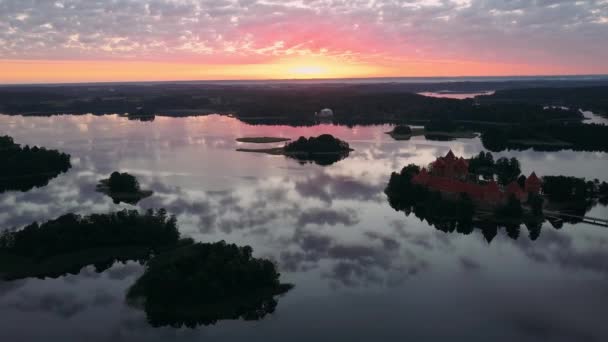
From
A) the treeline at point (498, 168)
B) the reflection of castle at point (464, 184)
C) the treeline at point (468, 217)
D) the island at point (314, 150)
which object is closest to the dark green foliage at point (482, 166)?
the treeline at point (498, 168)

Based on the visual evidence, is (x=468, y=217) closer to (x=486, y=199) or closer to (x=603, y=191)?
(x=486, y=199)

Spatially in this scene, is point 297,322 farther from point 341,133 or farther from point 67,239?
point 341,133

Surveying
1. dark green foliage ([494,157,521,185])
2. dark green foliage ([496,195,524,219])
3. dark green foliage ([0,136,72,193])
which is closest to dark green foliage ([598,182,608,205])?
dark green foliage ([494,157,521,185])

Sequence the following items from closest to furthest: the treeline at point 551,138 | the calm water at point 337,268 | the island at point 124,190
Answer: the calm water at point 337,268
the island at point 124,190
the treeline at point 551,138

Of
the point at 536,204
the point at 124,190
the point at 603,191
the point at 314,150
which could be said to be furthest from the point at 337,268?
the point at 314,150

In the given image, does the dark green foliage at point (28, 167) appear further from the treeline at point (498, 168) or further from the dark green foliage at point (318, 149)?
the treeline at point (498, 168)

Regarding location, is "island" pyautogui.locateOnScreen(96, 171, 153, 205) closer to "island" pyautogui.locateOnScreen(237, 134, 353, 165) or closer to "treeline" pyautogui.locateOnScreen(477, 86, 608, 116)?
"island" pyautogui.locateOnScreen(237, 134, 353, 165)
